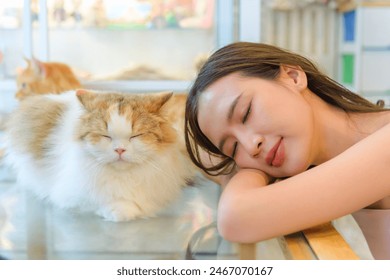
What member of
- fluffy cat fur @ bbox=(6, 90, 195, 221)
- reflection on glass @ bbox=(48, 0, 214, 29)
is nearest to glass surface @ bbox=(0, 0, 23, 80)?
reflection on glass @ bbox=(48, 0, 214, 29)

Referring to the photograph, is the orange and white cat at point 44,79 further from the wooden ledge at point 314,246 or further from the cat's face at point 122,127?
the wooden ledge at point 314,246

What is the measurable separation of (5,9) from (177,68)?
20.6 inches

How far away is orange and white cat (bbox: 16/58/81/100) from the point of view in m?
1.13

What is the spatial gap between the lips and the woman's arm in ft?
0.24

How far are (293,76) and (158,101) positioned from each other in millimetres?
180

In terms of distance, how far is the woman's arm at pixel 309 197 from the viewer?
524 mm

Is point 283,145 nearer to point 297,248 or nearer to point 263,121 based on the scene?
point 263,121

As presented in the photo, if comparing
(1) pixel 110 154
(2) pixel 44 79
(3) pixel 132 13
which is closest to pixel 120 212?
(1) pixel 110 154

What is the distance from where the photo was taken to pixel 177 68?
5.28ft

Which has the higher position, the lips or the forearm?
the lips

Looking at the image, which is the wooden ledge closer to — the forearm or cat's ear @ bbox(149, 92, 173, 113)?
the forearm

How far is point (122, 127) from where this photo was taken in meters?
0.66

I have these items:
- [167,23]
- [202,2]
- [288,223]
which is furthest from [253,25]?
[288,223]

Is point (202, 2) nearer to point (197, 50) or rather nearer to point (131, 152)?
point (197, 50)
